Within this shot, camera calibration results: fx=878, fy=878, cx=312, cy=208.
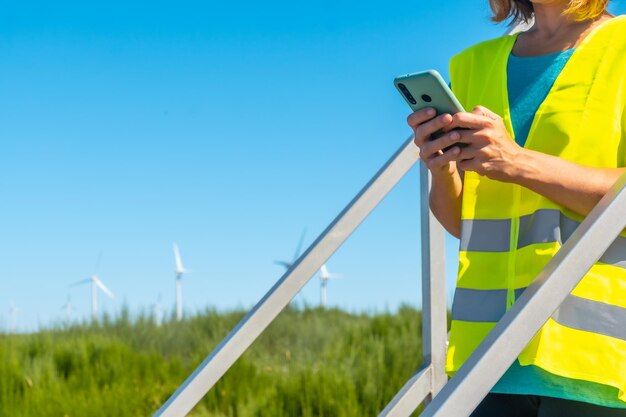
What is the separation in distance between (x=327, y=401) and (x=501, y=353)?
358 cm

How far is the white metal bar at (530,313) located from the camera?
3.43ft

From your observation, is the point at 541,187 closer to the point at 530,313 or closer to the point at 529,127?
the point at 529,127

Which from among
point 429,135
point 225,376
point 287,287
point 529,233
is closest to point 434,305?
point 287,287

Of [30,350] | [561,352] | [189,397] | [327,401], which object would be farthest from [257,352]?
[561,352]

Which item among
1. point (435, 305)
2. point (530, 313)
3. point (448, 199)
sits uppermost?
point (448, 199)

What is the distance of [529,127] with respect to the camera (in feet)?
4.57

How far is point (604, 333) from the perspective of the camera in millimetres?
1268

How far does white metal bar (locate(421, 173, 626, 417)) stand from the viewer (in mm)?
1044

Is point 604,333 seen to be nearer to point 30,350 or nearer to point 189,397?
point 189,397

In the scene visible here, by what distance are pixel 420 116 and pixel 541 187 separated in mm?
203

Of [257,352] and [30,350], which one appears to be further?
[257,352]

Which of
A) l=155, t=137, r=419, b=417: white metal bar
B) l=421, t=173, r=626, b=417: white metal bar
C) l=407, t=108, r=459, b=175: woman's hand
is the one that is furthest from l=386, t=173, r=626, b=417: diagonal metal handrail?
l=155, t=137, r=419, b=417: white metal bar

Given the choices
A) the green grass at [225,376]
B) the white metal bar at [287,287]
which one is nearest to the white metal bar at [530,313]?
the white metal bar at [287,287]

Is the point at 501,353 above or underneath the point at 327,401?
above
